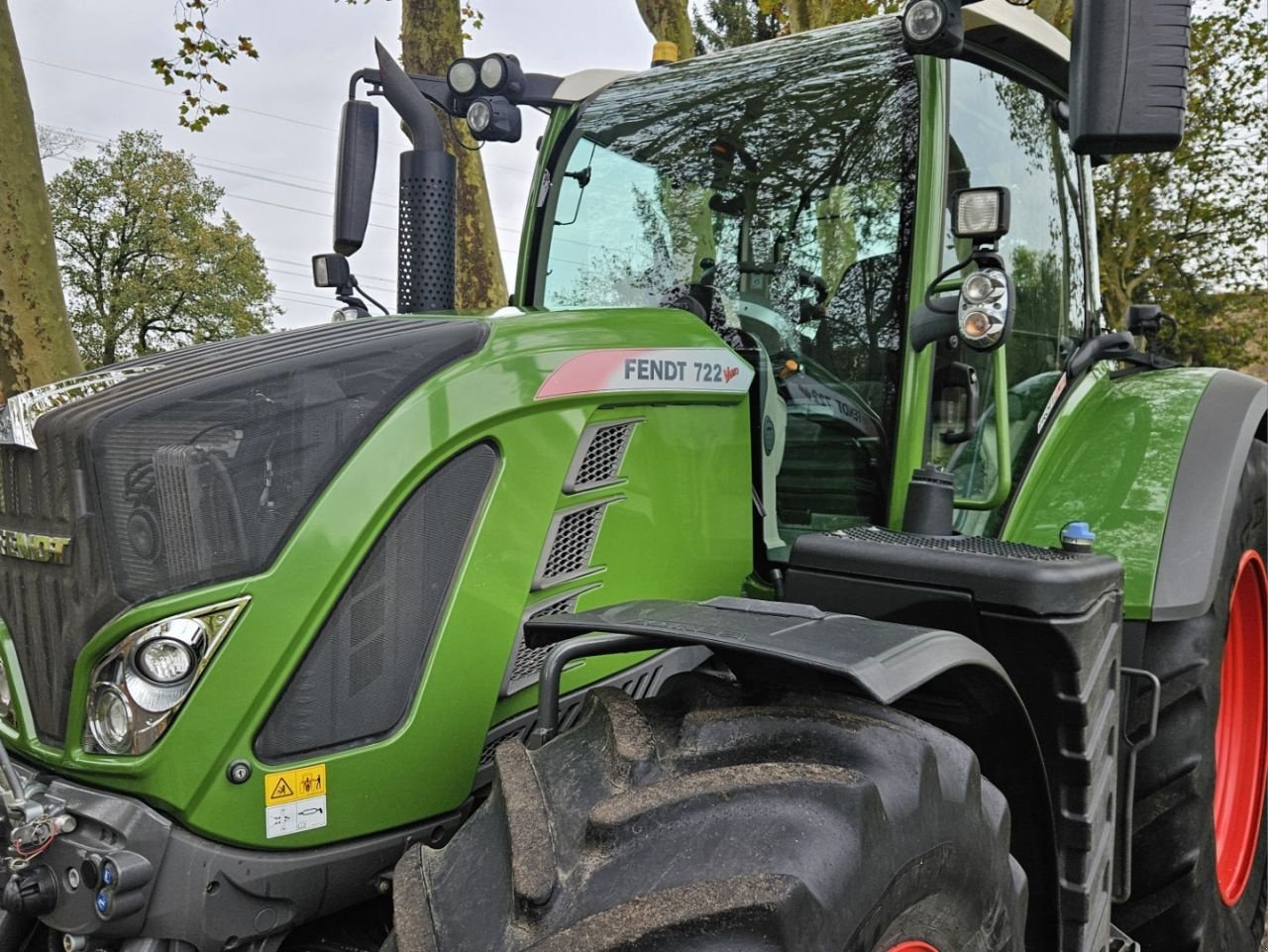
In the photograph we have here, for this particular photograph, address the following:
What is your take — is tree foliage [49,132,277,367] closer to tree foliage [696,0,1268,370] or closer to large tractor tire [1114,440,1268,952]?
tree foliage [696,0,1268,370]

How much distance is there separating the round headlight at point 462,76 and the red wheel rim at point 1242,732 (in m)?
2.33

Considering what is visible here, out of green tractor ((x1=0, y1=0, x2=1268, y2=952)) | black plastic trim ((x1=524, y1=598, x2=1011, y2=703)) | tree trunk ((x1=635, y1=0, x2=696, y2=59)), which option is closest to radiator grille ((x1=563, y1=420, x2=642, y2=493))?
green tractor ((x1=0, y1=0, x2=1268, y2=952))

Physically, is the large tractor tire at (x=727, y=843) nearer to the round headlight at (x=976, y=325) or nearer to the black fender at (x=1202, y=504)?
the round headlight at (x=976, y=325)

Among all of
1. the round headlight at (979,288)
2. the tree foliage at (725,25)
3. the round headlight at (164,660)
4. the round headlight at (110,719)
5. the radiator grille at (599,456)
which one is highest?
the tree foliage at (725,25)

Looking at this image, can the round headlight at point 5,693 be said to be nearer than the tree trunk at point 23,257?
Yes

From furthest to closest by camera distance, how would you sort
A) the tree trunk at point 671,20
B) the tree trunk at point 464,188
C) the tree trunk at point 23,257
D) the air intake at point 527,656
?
1. the tree trunk at point 671,20
2. the tree trunk at point 464,188
3. the tree trunk at point 23,257
4. the air intake at point 527,656

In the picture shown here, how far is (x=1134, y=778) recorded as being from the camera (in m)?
2.33

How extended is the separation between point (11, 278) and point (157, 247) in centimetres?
2963

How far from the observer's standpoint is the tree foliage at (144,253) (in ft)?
105

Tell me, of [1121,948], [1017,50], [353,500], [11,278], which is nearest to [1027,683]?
[1121,948]

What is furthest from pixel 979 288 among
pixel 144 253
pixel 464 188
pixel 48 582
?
pixel 144 253

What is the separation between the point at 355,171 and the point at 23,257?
4.29 meters

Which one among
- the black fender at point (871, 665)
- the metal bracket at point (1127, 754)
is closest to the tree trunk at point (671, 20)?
the metal bracket at point (1127, 754)

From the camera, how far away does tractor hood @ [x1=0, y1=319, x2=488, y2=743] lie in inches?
59.7
